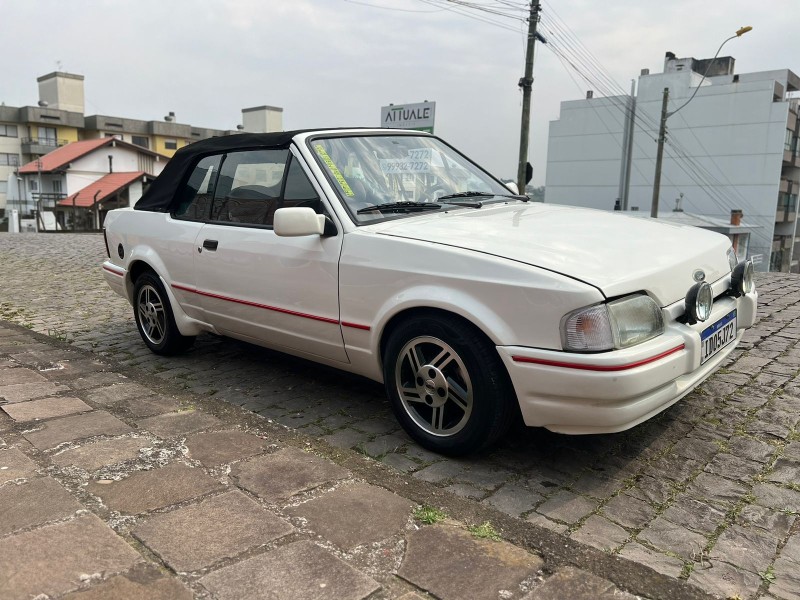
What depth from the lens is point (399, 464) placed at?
3.18m

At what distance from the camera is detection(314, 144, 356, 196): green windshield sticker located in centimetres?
373

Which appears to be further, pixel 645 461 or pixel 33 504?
pixel 645 461

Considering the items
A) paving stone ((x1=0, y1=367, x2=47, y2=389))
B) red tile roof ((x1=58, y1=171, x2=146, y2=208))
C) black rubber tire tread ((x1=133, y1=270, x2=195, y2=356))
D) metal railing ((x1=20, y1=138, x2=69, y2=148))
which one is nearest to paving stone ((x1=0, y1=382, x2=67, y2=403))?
paving stone ((x1=0, y1=367, x2=47, y2=389))

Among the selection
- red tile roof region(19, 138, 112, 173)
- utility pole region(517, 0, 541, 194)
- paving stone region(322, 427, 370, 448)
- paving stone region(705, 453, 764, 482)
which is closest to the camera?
paving stone region(705, 453, 764, 482)

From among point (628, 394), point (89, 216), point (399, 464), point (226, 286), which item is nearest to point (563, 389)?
point (628, 394)

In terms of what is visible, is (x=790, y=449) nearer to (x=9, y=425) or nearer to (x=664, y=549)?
(x=664, y=549)

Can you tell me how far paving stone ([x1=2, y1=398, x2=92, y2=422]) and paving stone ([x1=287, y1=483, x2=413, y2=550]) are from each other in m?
1.93

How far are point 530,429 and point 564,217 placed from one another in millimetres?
1245

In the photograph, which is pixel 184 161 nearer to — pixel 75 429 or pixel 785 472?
pixel 75 429

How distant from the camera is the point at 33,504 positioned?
257 centimetres

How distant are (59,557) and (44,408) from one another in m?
1.88

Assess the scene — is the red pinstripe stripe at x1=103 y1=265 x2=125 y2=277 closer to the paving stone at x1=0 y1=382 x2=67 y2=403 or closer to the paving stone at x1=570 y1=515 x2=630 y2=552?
the paving stone at x1=0 y1=382 x2=67 y2=403

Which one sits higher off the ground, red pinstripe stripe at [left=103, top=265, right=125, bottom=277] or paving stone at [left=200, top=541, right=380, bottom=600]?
red pinstripe stripe at [left=103, top=265, right=125, bottom=277]

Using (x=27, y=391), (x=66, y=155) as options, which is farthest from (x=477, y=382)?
(x=66, y=155)
